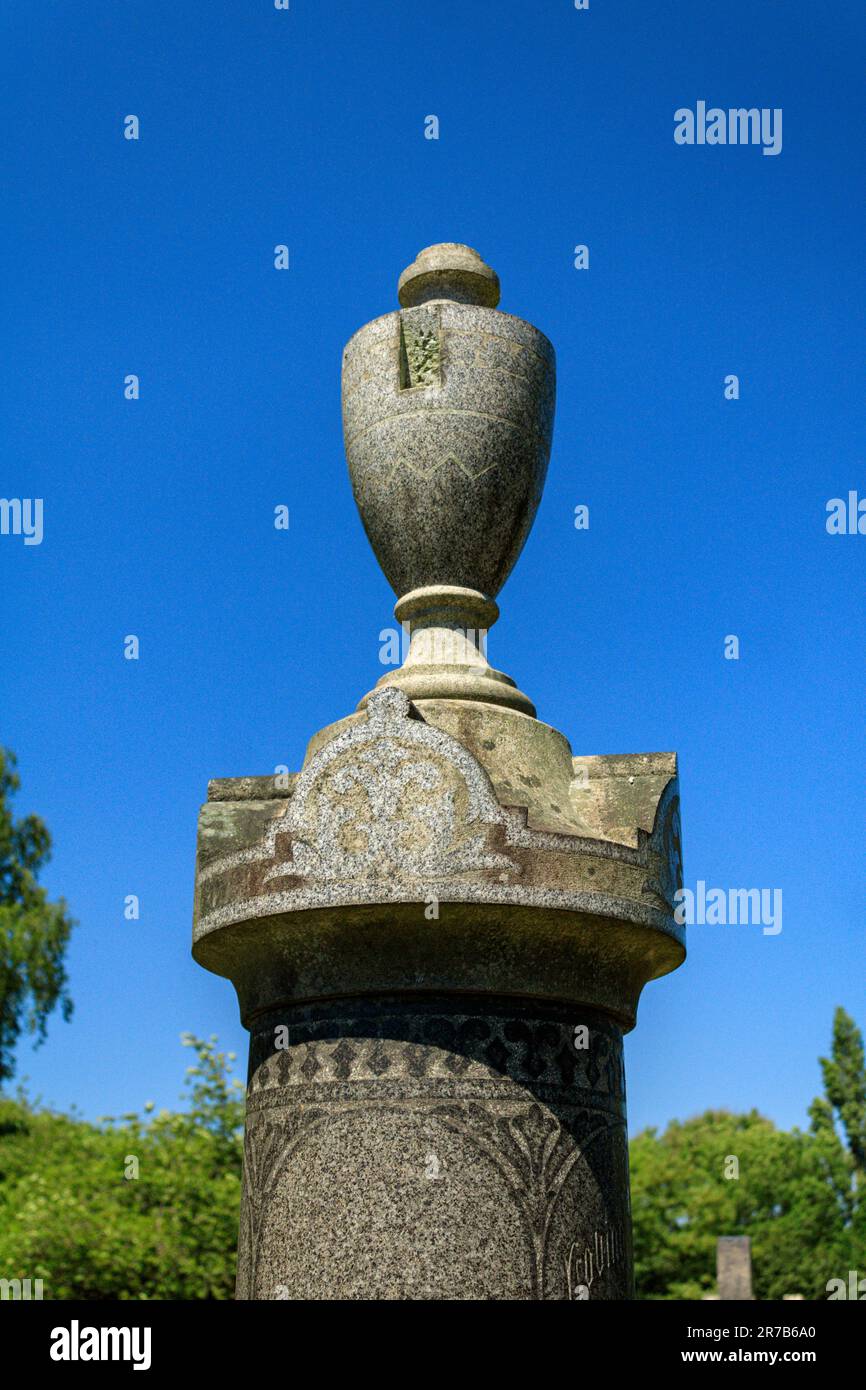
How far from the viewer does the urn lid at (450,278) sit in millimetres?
4848

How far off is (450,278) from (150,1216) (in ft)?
52.5

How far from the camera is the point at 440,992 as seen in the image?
3760 millimetres

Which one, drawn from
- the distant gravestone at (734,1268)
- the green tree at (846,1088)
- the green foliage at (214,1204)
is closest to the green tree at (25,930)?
the green foliage at (214,1204)

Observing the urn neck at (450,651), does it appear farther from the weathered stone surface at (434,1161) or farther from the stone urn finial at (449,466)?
the weathered stone surface at (434,1161)

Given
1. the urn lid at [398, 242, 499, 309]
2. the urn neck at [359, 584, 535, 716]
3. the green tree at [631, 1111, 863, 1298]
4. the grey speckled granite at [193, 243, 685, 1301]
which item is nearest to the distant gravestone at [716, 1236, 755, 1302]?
the green tree at [631, 1111, 863, 1298]

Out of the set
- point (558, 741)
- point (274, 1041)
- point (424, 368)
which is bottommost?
point (274, 1041)

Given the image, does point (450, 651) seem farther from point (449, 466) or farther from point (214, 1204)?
point (214, 1204)

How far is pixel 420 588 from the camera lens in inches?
181

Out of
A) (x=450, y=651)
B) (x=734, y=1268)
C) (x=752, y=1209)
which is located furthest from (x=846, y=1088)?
(x=450, y=651)

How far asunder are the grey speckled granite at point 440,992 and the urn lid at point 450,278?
151 centimetres
